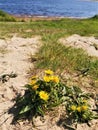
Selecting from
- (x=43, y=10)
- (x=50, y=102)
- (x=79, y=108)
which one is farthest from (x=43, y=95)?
(x=43, y=10)

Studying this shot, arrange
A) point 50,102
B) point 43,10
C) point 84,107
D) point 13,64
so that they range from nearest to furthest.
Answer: point 84,107 → point 50,102 → point 13,64 → point 43,10

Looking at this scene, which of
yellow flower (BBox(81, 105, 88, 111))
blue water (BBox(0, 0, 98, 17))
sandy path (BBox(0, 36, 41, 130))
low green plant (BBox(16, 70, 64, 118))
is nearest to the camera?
yellow flower (BBox(81, 105, 88, 111))

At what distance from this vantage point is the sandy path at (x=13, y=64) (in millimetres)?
4473

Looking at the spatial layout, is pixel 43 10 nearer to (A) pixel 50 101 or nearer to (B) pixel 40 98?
(A) pixel 50 101

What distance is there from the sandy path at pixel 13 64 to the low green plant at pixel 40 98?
23 cm

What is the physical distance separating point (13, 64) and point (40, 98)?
2015 mm

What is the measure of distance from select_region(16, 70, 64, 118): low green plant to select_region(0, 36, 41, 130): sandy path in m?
0.23

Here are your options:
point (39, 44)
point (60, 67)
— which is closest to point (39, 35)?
point (39, 44)

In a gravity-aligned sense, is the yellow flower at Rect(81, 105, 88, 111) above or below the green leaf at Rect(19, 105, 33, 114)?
above

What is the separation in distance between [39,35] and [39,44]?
1533mm

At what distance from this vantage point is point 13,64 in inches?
234

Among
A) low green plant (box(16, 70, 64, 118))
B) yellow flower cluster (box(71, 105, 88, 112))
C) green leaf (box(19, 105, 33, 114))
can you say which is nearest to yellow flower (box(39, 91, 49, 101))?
low green plant (box(16, 70, 64, 118))

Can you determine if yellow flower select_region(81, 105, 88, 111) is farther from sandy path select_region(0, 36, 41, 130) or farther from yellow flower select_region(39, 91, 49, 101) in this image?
sandy path select_region(0, 36, 41, 130)

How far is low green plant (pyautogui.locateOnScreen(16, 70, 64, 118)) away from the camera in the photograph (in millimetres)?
4090
